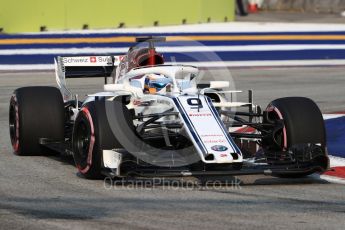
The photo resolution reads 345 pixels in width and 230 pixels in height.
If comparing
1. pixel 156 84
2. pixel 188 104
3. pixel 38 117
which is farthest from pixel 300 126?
pixel 38 117

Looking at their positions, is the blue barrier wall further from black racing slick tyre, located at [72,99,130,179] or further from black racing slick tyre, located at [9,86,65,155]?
black racing slick tyre, located at [72,99,130,179]

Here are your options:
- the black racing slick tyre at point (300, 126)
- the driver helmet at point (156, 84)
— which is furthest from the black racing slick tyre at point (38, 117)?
the black racing slick tyre at point (300, 126)

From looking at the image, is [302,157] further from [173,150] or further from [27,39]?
[27,39]

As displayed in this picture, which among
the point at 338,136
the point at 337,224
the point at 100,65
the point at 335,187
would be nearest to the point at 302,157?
the point at 335,187

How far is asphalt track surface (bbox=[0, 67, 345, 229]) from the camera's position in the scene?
272 inches

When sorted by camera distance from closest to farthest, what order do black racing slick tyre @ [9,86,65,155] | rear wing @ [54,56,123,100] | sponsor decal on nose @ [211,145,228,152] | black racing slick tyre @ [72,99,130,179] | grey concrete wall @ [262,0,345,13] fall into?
sponsor decal on nose @ [211,145,228,152] → black racing slick tyre @ [72,99,130,179] → black racing slick tyre @ [9,86,65,155] → rear wing @ [54,56,123,100] → grey concrete wall @ [262,0,345,13]

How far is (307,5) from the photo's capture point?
5369 cm

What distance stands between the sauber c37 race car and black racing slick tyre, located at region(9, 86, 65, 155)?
11 mm

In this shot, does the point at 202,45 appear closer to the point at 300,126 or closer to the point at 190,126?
the point at 300,126

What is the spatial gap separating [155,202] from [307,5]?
47055 millimetres

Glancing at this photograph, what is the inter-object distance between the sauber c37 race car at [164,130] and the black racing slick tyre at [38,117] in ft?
0.04

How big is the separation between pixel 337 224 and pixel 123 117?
267cm

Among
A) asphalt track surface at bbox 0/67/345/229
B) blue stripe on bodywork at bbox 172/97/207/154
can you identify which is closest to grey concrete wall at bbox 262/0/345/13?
asphalt track surface at bbox 0/67/345/229

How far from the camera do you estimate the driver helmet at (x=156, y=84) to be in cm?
1011
